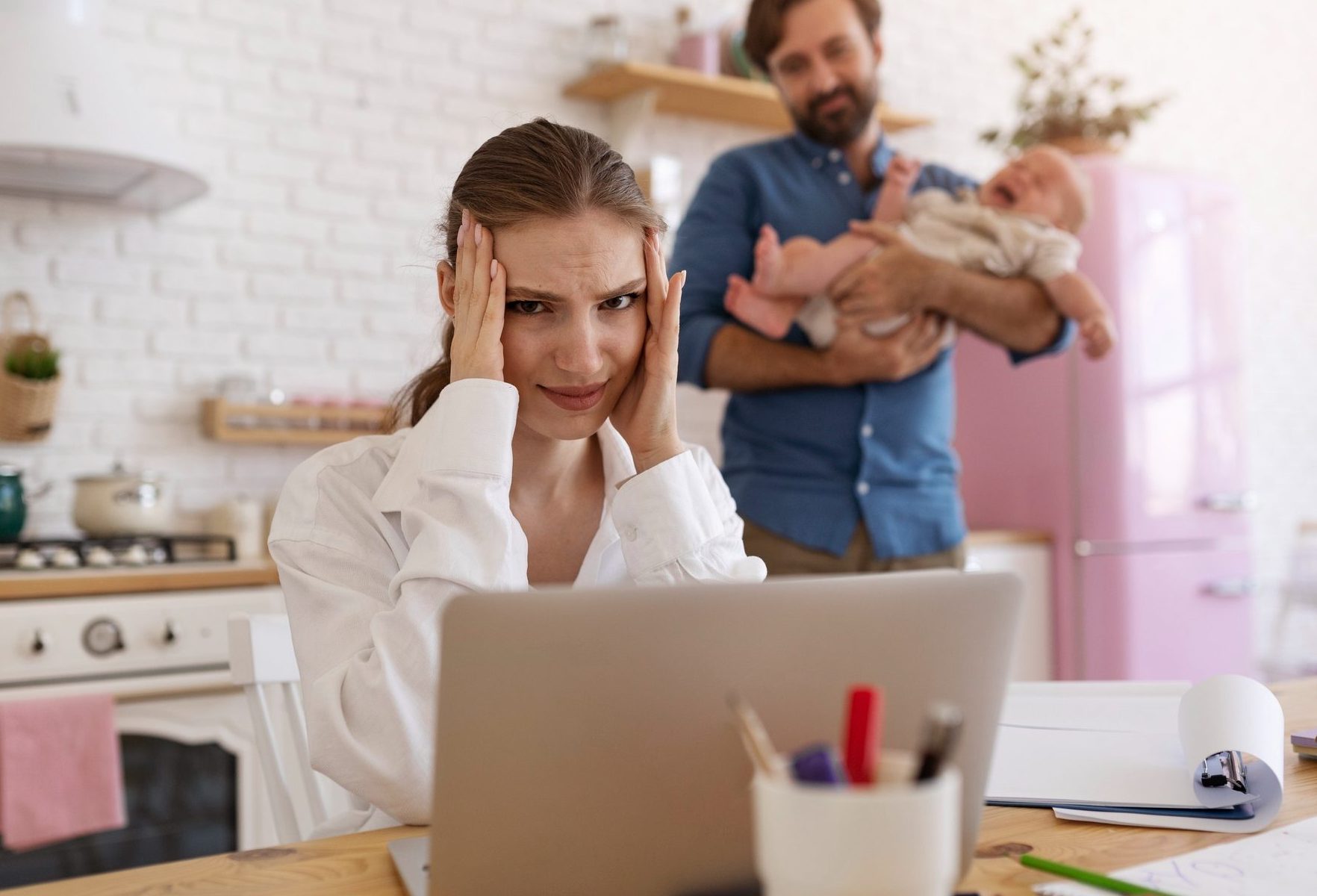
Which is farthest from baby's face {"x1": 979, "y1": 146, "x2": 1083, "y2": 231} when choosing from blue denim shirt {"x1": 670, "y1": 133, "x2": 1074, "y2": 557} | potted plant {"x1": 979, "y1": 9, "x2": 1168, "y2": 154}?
potted plant {"x1": 979, "y1": 9, "x2": 1168, "y2": 154}

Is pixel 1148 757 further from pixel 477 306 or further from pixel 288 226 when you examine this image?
pixel 288 226

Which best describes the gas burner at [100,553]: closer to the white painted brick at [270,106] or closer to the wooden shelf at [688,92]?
Result: the white painted brick at [270,106]

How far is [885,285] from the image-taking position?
1.99 m

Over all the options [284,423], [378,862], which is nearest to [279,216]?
[284,423]

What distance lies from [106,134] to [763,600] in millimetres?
2162

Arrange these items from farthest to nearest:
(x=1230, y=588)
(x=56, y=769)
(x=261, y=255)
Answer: (x=1230, y=588)
(x=261, y=255)
(x=56, y=769)

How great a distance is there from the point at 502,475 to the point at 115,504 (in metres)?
1.66

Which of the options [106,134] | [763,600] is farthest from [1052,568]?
[763,600]

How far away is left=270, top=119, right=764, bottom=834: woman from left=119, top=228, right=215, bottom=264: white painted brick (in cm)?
164

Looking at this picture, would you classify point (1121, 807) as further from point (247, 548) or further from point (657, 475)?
point (247, 548)

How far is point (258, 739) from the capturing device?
1216 mm

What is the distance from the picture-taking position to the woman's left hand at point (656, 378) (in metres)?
1.25

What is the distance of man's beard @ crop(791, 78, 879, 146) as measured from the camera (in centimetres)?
210

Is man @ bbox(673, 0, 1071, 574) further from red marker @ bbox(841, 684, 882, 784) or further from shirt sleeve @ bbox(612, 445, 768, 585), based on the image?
red marker @ bbox(841, 684, 882, 784)
